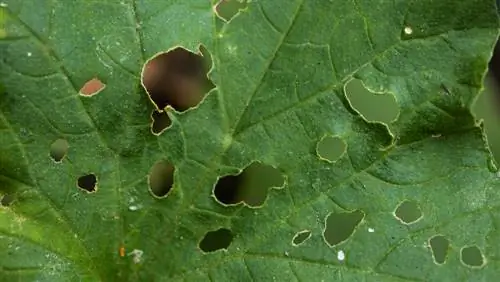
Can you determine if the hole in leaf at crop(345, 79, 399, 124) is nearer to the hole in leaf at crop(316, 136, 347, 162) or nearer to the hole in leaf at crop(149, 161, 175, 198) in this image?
the hole in leaf at crop(316, 136, 347, 162)

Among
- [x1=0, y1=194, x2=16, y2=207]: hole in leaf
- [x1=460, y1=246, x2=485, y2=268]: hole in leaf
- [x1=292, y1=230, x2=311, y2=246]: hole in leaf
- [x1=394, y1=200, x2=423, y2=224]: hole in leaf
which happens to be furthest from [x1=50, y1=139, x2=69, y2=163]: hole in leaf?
[x1=460, y1=246, x2=485, y2=268]: hole in leaf

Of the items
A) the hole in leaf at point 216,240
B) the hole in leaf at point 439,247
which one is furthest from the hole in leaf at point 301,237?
the hole in leaf at point 439,247

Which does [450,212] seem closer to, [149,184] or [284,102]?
[284,102]

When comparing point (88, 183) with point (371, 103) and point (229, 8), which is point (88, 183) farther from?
point (371, 103)

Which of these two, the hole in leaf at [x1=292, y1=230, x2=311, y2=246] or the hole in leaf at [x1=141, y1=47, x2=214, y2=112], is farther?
the hole in leaf at [x1=141, y1=47, x2=214, y2=112]

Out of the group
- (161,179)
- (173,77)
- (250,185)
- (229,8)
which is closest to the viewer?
(229,8)

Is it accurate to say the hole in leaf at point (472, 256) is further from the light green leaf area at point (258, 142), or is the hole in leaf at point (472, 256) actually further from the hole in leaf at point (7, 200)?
the hole in leaf at point (7, 200)

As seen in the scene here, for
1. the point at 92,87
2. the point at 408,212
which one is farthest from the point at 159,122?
the point at 408,212
